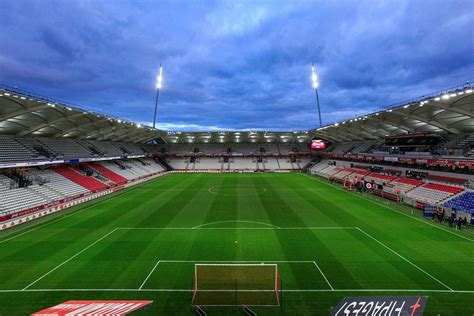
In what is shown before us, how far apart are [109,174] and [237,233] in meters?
41.7

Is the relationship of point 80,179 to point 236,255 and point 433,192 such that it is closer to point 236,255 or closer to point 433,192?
point 236,255

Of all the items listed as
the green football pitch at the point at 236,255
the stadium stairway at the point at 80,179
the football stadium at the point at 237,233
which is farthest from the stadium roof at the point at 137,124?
the green football pitch at the point at 236,255

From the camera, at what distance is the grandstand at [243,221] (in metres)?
13.5

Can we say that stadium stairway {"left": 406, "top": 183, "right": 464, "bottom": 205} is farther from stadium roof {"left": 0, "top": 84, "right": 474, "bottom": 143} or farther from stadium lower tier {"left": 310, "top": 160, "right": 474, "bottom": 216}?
stadium roof {"left": 0, "top": 84, "right": 474, "bottom": 143}

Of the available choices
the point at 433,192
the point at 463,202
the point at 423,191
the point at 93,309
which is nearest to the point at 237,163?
the point at 423,191

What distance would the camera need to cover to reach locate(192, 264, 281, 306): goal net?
11766mm

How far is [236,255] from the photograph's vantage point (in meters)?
16.9

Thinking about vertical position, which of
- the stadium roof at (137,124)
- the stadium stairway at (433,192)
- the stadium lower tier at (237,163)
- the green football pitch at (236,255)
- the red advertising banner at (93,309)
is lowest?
the green football pitch at (236,255)

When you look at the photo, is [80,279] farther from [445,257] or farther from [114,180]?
[114,180]

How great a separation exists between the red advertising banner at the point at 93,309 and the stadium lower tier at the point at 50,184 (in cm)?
2245

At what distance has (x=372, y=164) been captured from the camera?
5456 cm

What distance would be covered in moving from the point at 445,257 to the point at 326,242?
6.98 metres

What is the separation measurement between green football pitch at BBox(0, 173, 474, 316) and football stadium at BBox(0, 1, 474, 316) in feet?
0.34

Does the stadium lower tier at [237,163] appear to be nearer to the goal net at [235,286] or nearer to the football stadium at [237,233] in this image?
the football stadium at [237,233]
